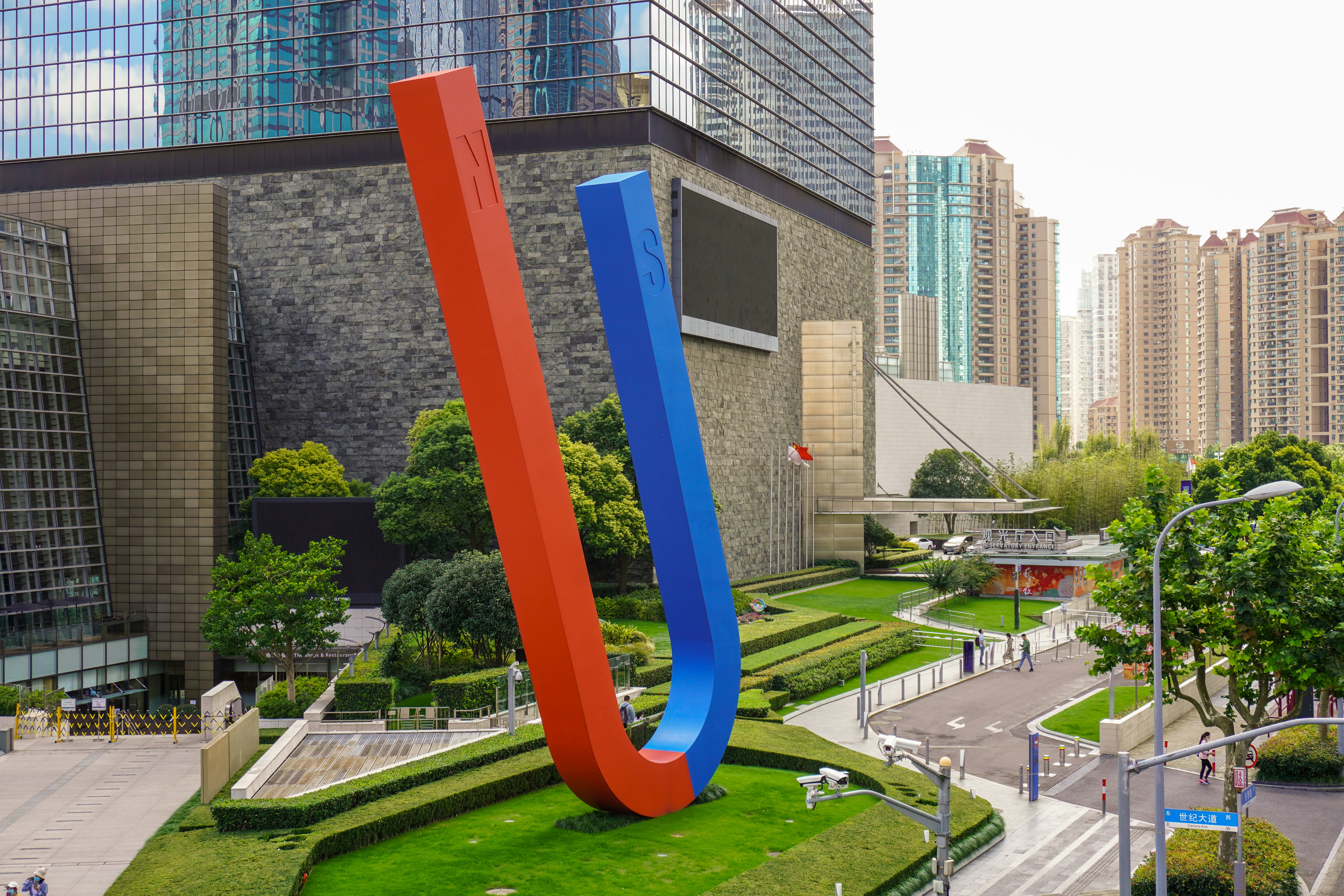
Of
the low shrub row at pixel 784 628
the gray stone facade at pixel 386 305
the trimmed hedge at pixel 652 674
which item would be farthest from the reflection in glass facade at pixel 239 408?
the trimmed hedge at pixel 652 674

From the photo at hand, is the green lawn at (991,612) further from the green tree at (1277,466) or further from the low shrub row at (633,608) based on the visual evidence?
the green tree at (1277,466)

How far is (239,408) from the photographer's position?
206 feet

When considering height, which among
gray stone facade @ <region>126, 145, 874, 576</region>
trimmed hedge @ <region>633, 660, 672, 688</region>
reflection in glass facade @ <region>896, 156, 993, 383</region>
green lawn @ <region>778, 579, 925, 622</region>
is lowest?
green lawn @ <region>778, 579, 925, 622</region>

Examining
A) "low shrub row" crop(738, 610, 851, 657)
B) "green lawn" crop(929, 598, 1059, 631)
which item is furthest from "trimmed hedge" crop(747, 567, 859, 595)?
"green lawn" crop(929, 598, 1059, 631)

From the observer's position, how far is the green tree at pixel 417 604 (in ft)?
130

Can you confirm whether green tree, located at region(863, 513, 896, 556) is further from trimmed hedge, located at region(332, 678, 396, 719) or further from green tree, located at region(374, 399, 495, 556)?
trimmed hedge, located at region(332, 678, 396, 719)

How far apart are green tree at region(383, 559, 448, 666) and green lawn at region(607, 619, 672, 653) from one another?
27.9ft

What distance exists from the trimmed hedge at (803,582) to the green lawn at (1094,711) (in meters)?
21.5

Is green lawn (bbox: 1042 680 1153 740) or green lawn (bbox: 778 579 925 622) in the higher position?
green lawn (bbox: 778 579 925 622)

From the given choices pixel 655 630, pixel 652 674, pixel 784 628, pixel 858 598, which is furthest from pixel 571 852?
pixel 858 598

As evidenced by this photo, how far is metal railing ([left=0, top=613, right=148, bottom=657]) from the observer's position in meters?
44.3

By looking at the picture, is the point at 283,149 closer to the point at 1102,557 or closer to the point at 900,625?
the point at 900,625

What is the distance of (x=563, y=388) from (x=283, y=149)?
2041cm

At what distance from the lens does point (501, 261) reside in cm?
1836
